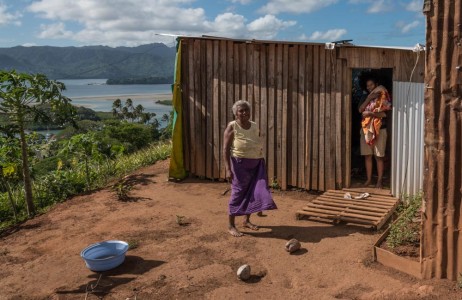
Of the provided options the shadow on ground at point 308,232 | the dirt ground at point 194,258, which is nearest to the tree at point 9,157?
the dirt ground at point 194,258

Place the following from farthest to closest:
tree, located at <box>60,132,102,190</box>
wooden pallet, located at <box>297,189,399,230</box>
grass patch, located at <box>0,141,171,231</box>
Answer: tree, located at <box>60,132,102,190</box>, grass patch, located at <box>0,141,171,231</box>, wooden pallet, located at <box>297,189,399,230</box>

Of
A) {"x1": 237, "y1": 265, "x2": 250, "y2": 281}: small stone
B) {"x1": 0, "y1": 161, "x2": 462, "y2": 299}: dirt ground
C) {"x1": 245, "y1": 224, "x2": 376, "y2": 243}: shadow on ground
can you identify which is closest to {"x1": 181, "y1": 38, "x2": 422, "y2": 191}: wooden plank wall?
{"x1": 0, "y1": 161, "x2": 462, "y2": 299}: dirt ground

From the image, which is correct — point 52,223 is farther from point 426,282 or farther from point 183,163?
point 426,282

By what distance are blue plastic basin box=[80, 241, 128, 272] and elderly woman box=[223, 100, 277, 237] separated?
1.52 metres

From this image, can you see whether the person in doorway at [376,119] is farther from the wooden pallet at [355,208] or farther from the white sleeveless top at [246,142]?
the white sleeveless top at [246,142]

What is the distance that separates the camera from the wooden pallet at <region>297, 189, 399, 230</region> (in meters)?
6.25

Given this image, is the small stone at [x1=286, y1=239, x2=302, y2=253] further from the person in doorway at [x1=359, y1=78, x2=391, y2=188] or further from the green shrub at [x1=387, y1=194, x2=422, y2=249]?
the person in doorway at [x1=359, y1=78, x2=391, y2=188]

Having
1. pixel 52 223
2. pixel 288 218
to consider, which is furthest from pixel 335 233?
pixel 52 223

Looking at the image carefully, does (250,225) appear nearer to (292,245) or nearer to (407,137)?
(292,245)

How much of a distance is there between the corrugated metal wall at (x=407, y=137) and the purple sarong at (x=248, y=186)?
2.30 m

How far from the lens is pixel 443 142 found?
4.11 m

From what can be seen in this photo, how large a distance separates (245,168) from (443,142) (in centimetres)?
253

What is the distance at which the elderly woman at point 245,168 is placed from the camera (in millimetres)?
5840

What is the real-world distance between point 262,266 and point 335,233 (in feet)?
4.63
